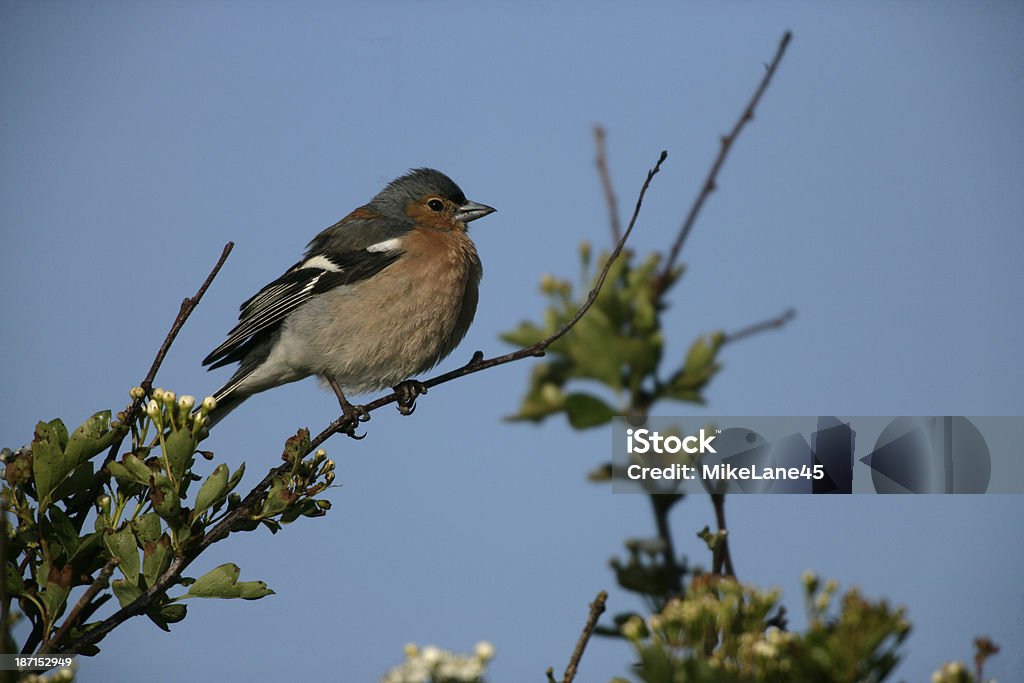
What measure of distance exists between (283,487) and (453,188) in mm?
4851

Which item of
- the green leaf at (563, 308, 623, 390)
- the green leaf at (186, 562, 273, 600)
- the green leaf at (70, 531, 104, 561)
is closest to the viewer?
the green leaf at (563, 308, 623, 390)

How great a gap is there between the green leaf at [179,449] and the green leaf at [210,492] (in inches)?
5.8

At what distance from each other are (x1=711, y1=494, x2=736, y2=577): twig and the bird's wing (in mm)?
4972

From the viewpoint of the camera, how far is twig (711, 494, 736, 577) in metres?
2.16

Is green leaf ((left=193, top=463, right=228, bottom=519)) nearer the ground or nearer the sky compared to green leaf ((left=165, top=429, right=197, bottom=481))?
nearer the ground

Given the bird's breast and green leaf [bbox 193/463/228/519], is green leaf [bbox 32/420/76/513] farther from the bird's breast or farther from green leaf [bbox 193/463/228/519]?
the bird's breast

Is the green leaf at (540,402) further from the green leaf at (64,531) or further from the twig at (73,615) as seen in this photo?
the green leaf at (64,531)

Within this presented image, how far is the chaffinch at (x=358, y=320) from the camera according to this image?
6.84 meters

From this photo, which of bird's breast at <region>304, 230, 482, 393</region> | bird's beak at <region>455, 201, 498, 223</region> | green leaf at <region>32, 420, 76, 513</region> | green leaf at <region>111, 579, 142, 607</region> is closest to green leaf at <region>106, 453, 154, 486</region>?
green leaf at <region>32, 420, 76, 513</region>

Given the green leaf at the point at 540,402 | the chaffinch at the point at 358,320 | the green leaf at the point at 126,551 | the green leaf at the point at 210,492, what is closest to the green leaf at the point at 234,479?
the green leaf at the point at 210,492

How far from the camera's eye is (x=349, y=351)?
685 cm

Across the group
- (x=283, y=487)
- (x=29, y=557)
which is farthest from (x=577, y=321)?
(x=29, y=557)

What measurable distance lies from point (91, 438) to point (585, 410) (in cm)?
215

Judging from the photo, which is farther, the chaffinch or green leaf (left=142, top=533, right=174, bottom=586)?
→ the chaffinch
